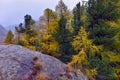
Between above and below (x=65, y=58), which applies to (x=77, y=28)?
above

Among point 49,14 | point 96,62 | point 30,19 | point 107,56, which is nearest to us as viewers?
point 96,62

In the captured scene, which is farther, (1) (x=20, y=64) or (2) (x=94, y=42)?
(2) (x=94, y=42)

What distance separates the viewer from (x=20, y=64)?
55.2 ft

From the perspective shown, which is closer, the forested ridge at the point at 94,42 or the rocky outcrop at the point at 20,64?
the rocky outcrop at the point at 20,64

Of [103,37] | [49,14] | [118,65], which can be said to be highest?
[49,14]

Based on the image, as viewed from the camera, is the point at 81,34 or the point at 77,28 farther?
the point at 77,28

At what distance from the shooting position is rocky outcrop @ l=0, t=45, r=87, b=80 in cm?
1636

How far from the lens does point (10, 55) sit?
57.3ft

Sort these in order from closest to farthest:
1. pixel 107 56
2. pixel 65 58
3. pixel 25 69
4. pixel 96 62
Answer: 1. pixel 25 69
2. pixel 96 62
3. pixel 107 56
4. pixel 65 58

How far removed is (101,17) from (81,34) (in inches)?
98.5

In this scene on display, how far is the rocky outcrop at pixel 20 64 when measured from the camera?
1636cm

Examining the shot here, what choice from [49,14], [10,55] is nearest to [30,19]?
[49,14]

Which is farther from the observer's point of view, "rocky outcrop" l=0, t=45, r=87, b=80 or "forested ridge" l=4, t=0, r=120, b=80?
"forested ridge" l=4, t=0, r=120, b=80

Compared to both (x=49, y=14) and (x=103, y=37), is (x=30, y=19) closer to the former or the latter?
(x=49, y=14)
